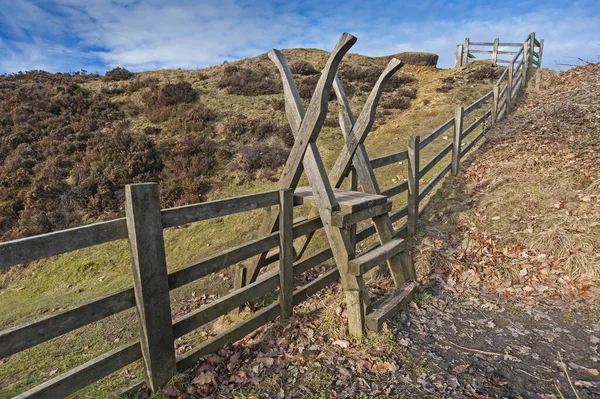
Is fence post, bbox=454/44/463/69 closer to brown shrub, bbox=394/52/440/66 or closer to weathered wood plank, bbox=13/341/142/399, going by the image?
brown shrub, bbox=394/52/440/66

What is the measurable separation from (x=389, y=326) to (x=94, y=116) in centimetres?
1599

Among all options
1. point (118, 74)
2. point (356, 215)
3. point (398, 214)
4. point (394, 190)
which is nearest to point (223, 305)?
point (356, 215)

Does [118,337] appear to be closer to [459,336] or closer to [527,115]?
[459,336]

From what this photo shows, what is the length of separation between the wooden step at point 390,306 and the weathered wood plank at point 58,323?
2.45 m

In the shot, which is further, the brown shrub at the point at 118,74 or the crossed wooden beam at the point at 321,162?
the brown shrub at the point at 118,74

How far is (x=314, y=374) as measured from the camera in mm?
3209

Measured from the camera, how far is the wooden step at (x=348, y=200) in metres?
3.82

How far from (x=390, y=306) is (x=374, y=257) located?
0.62m

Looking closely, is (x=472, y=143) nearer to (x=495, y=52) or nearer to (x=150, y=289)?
(x=150, y=289)

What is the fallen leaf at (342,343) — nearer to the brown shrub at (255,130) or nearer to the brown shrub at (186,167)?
the brown shrub at (186,167)

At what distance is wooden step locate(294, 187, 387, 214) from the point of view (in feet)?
12.5

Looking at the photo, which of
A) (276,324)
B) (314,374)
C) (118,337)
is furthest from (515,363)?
(118,337)

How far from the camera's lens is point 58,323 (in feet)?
7.97

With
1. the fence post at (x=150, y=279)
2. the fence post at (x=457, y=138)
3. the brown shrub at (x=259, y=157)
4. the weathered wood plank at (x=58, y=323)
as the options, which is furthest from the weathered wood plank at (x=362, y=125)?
the brown shrub at (x=259, y=157)
